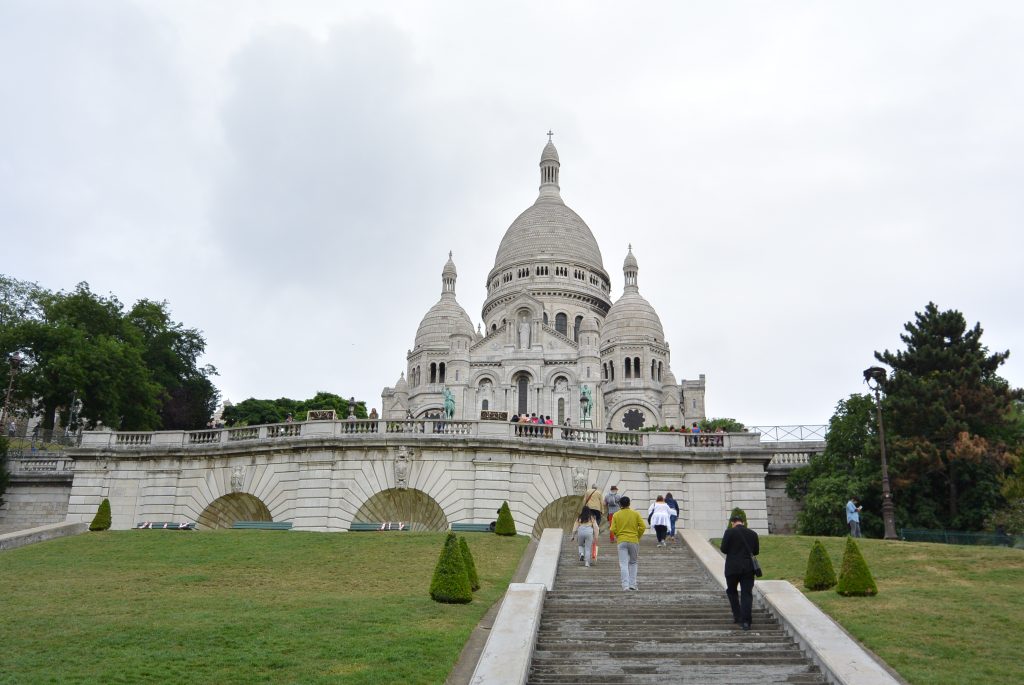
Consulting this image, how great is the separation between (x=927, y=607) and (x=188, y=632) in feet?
40.1

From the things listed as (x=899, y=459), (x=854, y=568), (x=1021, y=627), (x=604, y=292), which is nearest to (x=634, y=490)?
(x=899, y=459)

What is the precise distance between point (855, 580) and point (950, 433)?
18.2m

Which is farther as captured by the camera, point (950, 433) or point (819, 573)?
point (950, 433)

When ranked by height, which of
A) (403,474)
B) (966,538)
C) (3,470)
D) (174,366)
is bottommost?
(966,538)

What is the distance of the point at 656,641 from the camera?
579 inches

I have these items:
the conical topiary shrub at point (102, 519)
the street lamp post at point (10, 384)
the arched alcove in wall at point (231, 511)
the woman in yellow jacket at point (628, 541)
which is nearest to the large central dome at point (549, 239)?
the street lamp post at point (10, 384)

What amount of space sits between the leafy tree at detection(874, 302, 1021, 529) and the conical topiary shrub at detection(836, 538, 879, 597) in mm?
16668

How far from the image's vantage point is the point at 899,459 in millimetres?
33281

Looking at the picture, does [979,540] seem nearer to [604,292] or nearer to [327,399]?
[327,399]

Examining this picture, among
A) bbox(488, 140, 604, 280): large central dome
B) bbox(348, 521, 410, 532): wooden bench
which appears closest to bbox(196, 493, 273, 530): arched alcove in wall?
bbox(348, 521, 410, 532): wooden bench

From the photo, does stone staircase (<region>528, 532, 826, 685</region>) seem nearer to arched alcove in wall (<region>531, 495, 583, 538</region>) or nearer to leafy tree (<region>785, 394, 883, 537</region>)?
arched alcove in wall (<region>531, 495, 583, 538</region>)

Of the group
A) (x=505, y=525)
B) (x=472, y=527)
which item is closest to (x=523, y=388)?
(x=472, y=527)

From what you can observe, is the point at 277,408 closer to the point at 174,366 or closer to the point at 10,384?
the point at 174,366

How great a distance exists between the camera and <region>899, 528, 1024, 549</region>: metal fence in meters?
27.8
